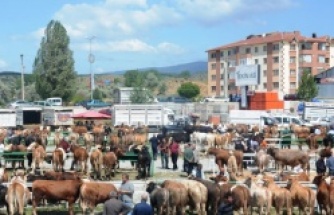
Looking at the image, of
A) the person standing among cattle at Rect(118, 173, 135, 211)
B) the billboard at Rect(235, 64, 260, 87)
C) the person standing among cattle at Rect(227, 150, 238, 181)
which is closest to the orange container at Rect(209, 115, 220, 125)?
the billboard at Rect(235, 64, 260, 87)

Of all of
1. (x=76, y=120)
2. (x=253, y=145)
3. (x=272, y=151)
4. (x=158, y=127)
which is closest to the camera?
(x=272, y=151)

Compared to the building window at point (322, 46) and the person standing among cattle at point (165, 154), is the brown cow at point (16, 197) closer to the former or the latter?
the person standing among cattle at point (165, 154)

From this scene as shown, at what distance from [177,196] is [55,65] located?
68.4 metres

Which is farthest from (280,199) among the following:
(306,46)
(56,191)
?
(306,46)

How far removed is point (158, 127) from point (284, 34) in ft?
187

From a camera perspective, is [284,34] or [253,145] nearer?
[253,145]

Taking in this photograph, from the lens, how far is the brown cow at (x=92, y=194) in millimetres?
18031

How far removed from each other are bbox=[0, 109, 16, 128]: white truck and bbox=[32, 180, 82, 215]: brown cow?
31.0 metres

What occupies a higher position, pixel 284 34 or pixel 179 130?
pixel 284 34

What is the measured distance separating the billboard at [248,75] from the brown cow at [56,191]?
47234mm

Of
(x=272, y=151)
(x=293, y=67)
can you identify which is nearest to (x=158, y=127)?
(x=272, y=151)

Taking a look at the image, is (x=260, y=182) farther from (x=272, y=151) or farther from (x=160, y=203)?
(x=272, y=151)

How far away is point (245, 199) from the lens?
18219mm

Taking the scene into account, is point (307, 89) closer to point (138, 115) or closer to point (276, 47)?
point (276, 47)
